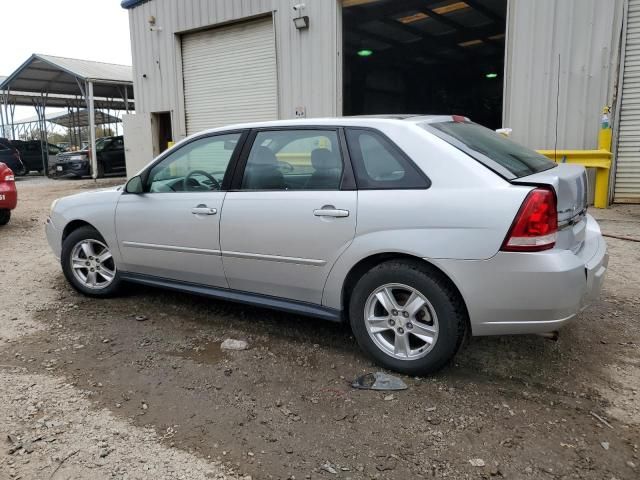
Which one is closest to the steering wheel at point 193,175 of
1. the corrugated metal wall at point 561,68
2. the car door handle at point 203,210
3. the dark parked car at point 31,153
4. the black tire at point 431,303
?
the car door handle at point 203,210

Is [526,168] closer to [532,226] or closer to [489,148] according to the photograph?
[489,148]

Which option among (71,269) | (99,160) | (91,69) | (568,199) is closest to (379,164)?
(568,199)

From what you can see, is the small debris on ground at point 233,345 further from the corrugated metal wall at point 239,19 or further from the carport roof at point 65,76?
the carport roof at point 65,76

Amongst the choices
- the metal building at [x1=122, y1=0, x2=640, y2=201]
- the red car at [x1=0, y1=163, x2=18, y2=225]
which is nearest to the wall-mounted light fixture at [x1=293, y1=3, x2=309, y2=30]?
the metal building at [x1=122, y1=0, x2=640, y2=201]

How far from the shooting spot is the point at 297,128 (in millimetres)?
3770

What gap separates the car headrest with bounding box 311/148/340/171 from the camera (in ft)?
11.4

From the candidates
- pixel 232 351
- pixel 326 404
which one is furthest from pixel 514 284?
pixel 232 351

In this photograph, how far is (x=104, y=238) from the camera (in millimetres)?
4609

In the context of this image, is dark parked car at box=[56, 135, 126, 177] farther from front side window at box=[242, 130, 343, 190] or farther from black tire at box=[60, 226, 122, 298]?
front side window at box=[242, 130, 343, 190]

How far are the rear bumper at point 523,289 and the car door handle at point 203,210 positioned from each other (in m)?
1.74

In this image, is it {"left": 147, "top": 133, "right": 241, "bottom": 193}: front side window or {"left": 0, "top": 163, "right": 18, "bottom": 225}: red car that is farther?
{"left": 0, "top": 163, "right": 18, "bottom": 225}: red car

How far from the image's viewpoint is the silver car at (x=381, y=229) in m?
2.86

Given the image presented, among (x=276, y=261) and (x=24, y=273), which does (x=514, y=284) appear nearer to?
(x=276, y=261)

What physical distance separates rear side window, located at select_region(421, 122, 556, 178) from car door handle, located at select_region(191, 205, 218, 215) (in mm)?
1613
